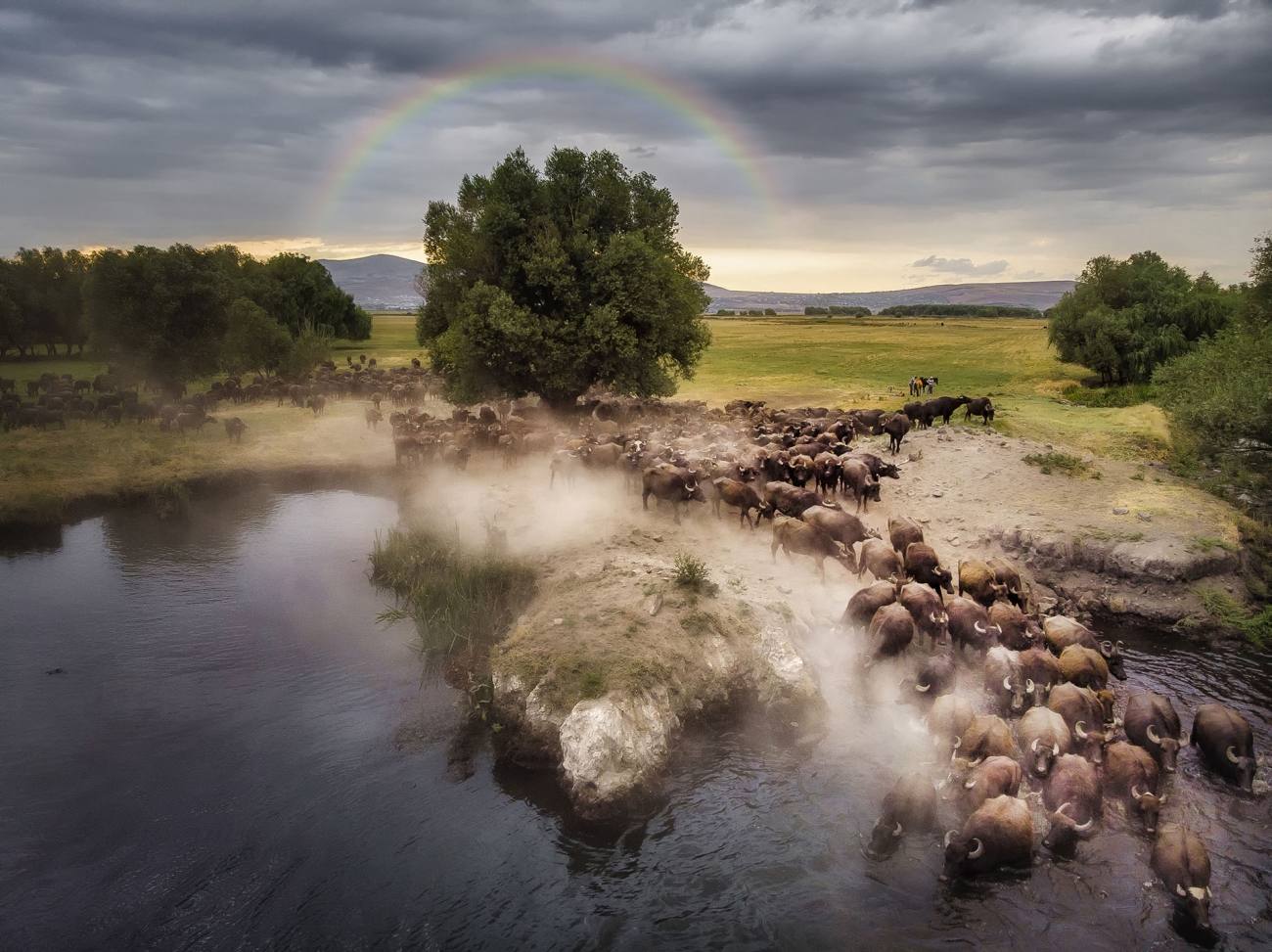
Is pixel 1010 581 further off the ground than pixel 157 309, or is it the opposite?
pixel 157 309

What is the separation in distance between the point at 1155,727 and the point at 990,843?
4677mm

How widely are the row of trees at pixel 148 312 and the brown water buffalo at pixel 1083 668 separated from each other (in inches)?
2082

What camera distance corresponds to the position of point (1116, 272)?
199 feet

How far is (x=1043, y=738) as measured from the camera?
12.1 m

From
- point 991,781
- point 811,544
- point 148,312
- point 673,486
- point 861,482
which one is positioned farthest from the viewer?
point 148,312

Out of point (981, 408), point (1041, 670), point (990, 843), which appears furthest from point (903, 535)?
point (981, 408)

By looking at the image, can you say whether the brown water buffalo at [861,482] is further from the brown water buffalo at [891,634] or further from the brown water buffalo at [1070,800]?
the brown water buffalo at [1070,800]

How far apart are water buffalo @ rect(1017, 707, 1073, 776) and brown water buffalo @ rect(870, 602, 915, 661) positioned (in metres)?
2.66

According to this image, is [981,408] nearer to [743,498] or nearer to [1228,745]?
[743,498]

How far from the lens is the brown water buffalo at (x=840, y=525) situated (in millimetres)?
19531

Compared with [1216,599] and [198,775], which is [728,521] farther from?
[198,775]

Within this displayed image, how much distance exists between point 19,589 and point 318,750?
46.4 feet

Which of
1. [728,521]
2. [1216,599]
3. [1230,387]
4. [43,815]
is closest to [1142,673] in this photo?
[1216,599]

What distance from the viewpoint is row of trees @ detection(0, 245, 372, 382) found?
4764cm
